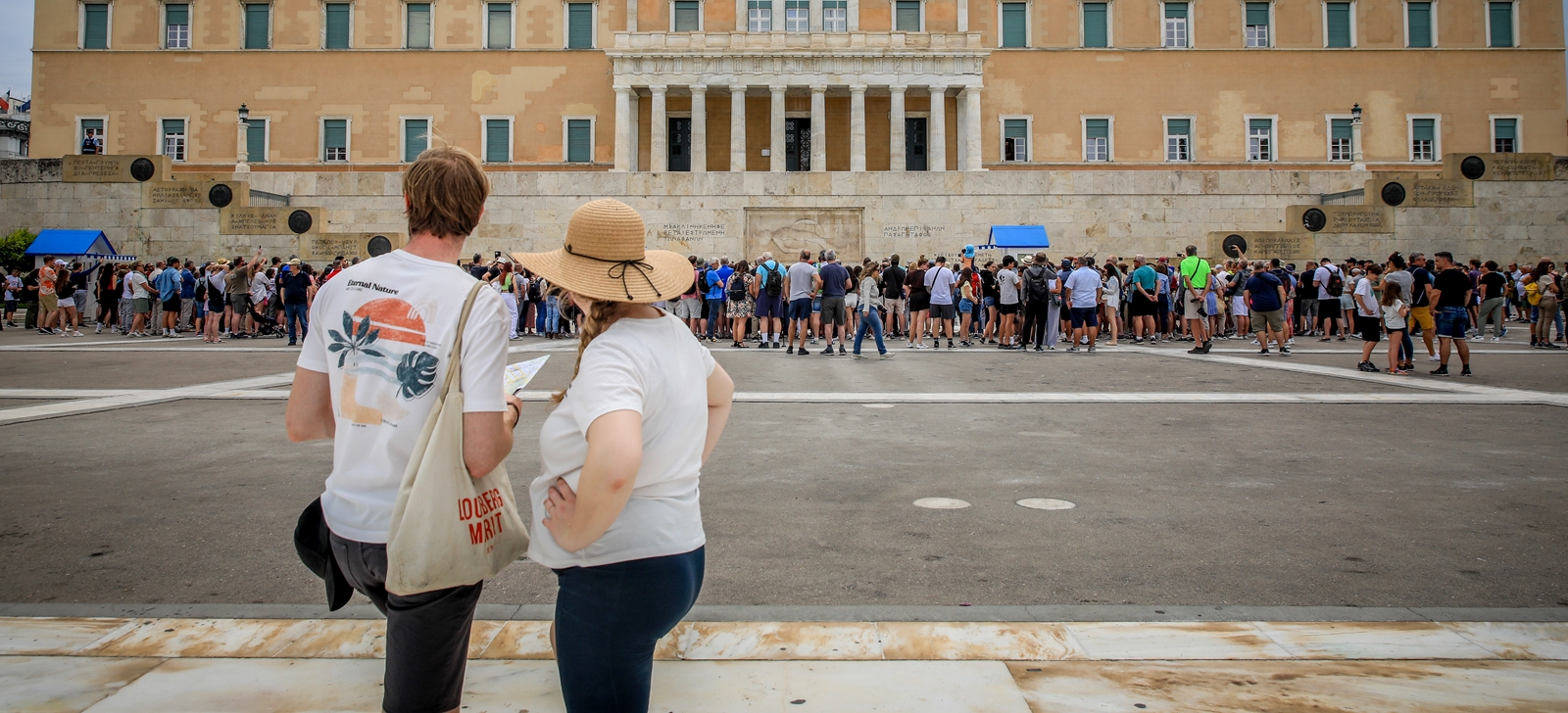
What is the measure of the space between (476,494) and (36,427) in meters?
7.89

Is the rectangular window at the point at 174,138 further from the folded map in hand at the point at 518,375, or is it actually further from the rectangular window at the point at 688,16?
the folded map in hand at the point at 518,375

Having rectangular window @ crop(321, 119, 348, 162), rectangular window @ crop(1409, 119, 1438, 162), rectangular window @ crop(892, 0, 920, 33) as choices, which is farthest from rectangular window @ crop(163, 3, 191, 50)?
rectangular window @ crop(1409, 119, 1438, 162)

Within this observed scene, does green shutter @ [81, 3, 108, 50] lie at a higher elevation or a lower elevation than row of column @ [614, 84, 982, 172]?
higher

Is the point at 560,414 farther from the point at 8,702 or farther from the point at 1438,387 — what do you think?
the point at 1438,387

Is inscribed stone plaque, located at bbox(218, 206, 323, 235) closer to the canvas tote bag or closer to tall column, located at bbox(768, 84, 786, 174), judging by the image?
tall column, located at bbox(768, 84, 786, 174)

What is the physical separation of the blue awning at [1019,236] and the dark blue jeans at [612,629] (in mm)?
27933

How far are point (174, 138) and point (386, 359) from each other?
52.0 meters

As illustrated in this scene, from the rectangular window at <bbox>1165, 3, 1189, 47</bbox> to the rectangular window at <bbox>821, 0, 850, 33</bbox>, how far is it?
14691 millimetres

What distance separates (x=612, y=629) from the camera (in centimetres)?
215

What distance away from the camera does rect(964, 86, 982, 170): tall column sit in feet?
141

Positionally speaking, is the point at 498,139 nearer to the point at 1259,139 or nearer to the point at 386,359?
the point at 1259,139

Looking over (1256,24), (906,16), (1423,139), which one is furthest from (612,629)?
(1423,139)

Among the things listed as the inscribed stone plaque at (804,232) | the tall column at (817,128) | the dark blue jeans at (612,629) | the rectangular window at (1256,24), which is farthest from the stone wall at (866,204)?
the dark blue jeans at (612,629)

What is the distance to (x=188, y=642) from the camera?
11.4ft
